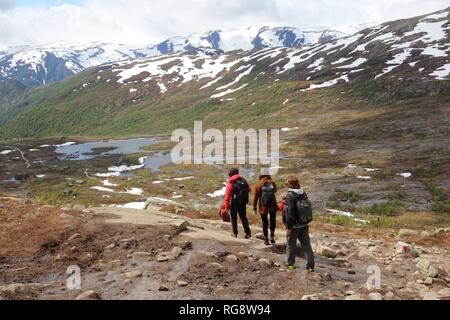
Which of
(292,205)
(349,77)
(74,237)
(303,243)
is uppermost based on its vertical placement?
(349,77)

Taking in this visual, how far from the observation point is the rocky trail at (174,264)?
35.6 feet

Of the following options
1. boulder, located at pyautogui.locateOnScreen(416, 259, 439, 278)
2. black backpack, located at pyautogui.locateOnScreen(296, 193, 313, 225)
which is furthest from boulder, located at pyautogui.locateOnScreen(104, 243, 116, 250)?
boulder, located at pyautogui.locateOnScreen(416, 259, 439, 278)

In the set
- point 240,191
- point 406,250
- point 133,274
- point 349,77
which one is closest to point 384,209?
point 406,250

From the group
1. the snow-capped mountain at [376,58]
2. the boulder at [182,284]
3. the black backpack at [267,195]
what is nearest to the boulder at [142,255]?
the boulder at [182,284]

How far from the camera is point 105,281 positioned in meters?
11.6

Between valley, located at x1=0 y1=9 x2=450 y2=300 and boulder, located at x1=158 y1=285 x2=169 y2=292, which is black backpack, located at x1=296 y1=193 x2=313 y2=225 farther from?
boulder, located at x1=158 y1=285 x2=169 y2=292

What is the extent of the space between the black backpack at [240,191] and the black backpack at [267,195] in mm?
986

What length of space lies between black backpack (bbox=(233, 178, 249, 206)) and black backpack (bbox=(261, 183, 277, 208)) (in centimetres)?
99

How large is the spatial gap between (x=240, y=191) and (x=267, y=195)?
1.23 metres

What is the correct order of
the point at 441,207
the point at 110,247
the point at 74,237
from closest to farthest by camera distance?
the point at 110,247 < the point at 74,237 < the point at 441,207

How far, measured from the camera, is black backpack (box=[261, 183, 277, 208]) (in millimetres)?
14852

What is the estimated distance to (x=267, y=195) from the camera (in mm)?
14859

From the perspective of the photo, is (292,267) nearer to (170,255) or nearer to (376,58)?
(170,255)

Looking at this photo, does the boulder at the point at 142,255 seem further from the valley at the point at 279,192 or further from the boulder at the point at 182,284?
the boulder at the point at 182,284
